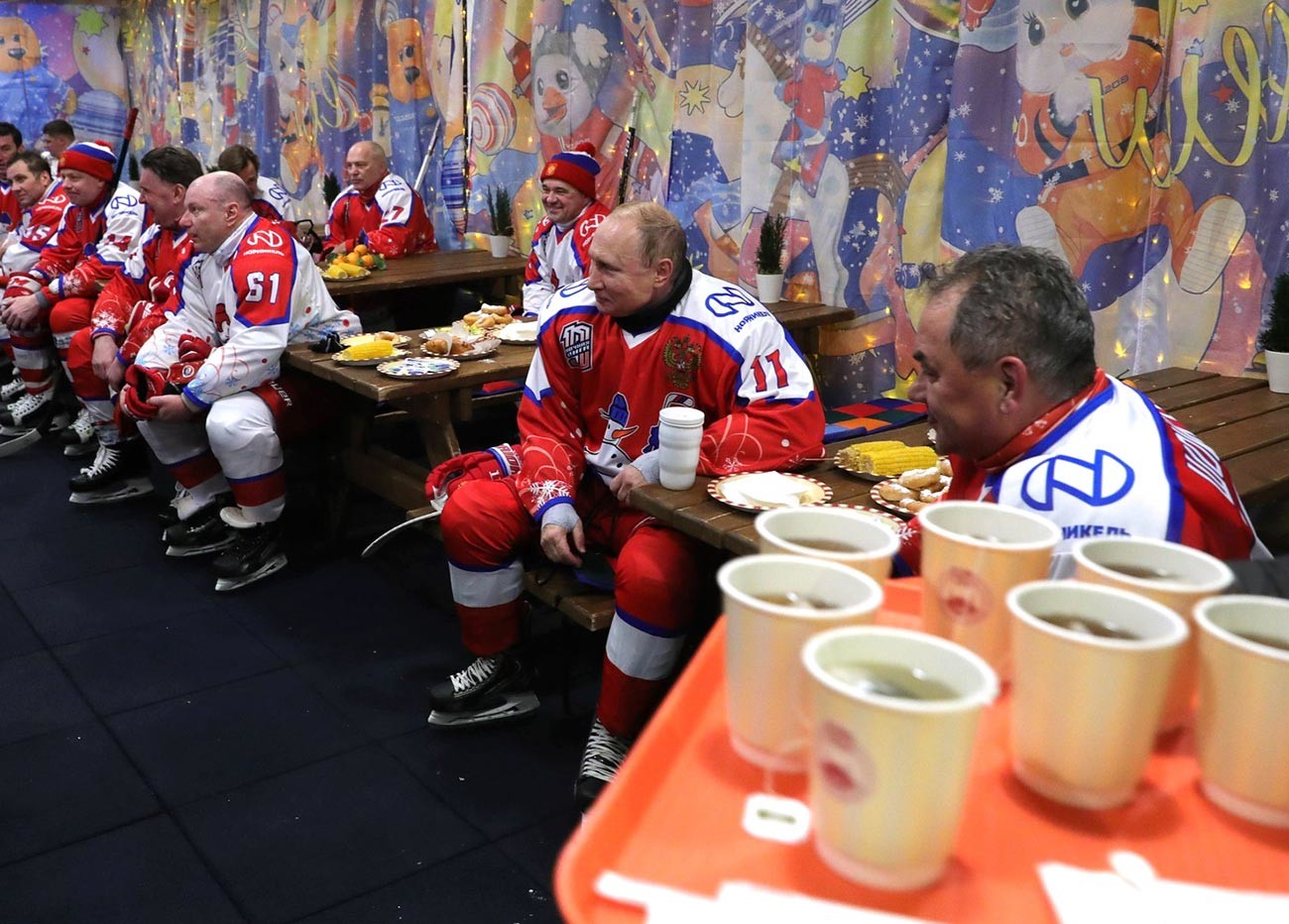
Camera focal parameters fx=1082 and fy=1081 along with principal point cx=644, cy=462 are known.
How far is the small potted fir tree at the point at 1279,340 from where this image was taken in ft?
9.46

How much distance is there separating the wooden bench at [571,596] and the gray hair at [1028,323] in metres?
1.32

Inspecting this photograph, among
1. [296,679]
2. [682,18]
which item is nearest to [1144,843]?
[296,679]

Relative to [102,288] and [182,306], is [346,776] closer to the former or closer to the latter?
[182,306]

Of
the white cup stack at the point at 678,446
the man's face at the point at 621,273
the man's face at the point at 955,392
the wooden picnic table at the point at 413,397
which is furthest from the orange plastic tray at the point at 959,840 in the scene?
the wooden picnic table at the point at 413,397

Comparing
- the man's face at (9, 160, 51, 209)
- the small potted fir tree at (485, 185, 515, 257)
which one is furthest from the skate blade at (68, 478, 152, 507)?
the man's face at (9, 160, 51, 209)

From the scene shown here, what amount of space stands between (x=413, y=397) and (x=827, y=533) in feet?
9.04

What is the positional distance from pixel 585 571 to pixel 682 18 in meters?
2.99

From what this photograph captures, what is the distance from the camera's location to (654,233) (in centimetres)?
269

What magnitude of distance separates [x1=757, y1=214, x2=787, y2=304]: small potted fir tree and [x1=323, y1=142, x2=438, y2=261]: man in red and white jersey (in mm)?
2583

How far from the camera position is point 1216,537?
1.50 metres

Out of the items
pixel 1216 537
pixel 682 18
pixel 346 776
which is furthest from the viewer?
pixel 682 18

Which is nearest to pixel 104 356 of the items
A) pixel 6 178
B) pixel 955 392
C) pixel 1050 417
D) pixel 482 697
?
pixel 482 697

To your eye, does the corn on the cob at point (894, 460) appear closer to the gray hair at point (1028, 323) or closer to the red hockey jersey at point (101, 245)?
the gray hair at point (1028, 323)

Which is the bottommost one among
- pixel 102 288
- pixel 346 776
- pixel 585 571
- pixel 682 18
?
pixel 346 776
